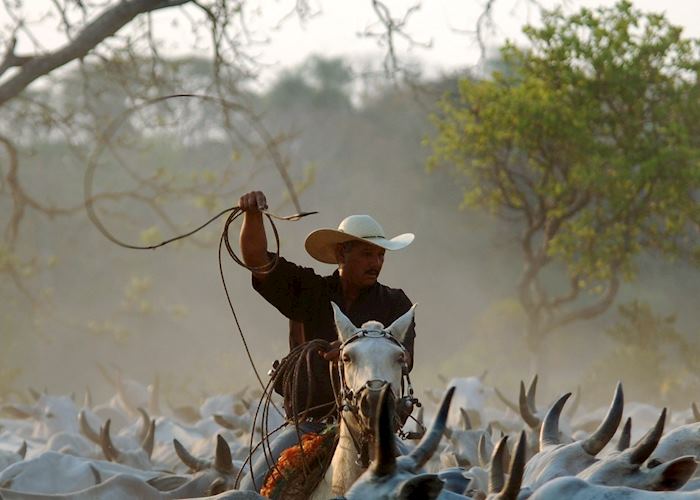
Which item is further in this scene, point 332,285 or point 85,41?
point 85,41

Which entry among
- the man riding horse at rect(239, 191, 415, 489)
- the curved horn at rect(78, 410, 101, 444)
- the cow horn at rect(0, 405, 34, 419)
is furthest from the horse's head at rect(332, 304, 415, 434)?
the cow horn at rect(0, 405, 34, 419)

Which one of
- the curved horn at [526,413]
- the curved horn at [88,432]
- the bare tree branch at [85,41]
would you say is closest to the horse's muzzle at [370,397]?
the curved horn at [526,413]

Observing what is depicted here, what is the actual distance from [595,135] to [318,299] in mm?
12795

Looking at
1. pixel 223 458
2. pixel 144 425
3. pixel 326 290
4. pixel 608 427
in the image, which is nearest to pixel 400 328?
pixel 326 290

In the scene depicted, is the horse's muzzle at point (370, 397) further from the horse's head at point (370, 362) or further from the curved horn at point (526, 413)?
the curved horn at point (526, 413)

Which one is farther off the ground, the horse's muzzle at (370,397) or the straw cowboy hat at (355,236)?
the straw cowboy hat at (355,236)

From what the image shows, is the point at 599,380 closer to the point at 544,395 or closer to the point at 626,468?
the point at 544,395

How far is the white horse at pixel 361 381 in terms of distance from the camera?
5109 millimetres

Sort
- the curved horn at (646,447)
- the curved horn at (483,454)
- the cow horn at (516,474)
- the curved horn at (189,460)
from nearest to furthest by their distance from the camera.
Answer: the cow horn at (516,474)
the curved horn at (646,447)
the curved horn at (483,454)
the curved horn at (189,460)

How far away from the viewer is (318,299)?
611 cm

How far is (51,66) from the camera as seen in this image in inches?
425

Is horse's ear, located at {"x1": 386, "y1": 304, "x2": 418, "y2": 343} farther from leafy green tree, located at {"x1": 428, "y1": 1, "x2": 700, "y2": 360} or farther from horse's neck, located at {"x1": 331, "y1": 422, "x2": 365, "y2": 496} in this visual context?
leafy green tree, located at {"x1": 428, "y1": 1, "x2": 700, "y2": 360}

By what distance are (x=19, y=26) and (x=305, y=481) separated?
681 cm

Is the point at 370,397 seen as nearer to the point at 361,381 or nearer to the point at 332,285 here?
the point at 361,381
